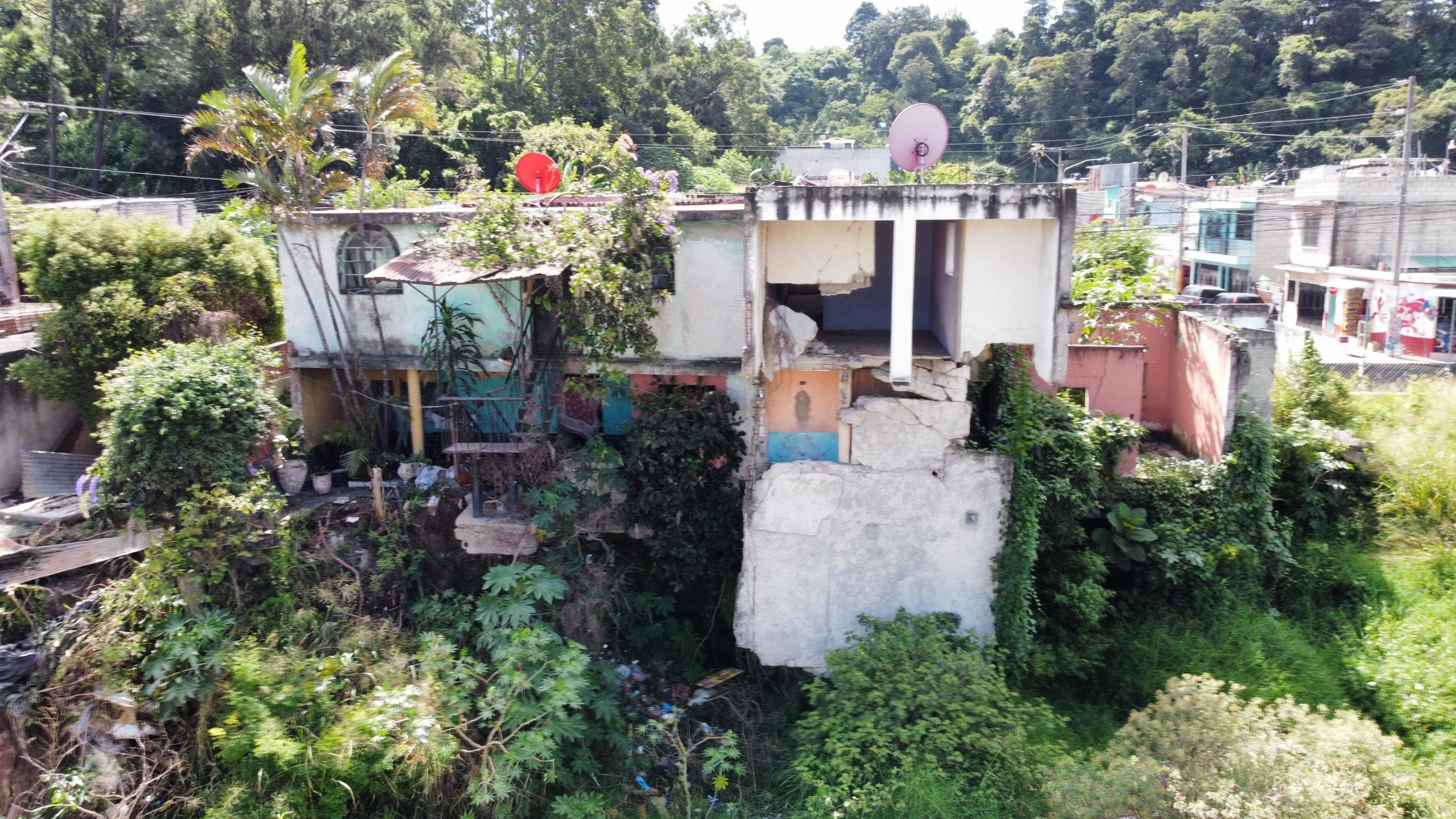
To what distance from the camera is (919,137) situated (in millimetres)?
8477

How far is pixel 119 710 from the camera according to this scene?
25.1 ft

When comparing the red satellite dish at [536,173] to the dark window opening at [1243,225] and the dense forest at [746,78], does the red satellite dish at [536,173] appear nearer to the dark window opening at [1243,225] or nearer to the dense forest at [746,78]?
the dense forest at [746,78]

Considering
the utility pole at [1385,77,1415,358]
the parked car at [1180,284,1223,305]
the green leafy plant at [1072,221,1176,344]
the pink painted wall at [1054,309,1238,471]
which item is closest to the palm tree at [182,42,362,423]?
the pink painted wall at [1054,309,1238,471]

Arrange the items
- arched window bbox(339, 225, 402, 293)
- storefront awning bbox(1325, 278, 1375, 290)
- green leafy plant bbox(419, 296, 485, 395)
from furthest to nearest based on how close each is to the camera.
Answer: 1. storefront awning bbox(1325, 278, 1375, 290)
2. arched window bbox(339, 225, 402, 293)
3. green leafy plant bbox(419, 296, 485, 395)

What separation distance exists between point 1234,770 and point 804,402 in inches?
174

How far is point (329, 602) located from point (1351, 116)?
45.1 metres

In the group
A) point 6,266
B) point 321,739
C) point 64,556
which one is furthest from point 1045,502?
point 6,266

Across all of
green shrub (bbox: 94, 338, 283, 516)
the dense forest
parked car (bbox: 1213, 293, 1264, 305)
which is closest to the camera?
green shrub (bbox: 94, 338, 283, 516)

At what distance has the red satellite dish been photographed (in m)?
11.0

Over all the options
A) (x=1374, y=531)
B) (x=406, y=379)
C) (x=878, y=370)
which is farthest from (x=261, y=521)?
(x=1374, y=531)

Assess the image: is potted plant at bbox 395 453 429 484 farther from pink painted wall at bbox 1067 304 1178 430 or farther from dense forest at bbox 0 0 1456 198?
pink painted wall at bbox 1067 304 1178 430

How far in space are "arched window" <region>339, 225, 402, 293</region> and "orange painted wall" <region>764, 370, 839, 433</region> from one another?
442 centimetres

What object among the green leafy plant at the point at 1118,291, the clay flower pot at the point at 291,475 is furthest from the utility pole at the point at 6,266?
the green leafy plant at the point at 1118,291

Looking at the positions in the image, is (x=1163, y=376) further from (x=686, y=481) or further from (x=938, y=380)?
(x=686, y=481)
